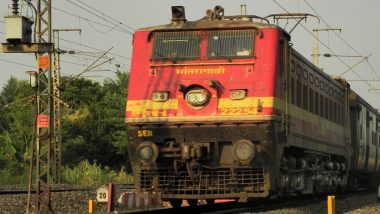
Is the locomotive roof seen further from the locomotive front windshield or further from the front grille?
the front grille

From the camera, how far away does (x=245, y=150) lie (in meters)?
13.5

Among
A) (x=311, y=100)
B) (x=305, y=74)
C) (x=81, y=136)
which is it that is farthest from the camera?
(x=81, y=136)

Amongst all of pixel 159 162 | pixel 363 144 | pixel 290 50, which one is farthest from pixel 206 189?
pixel 363 144

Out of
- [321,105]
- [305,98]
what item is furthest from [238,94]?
[321,105]

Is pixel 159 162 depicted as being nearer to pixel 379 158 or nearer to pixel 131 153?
pixel 131 153

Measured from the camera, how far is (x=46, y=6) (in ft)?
71.5

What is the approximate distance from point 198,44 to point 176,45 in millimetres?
485

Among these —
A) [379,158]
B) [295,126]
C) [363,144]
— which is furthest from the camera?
[379,158]

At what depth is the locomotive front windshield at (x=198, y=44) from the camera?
14.1 metres

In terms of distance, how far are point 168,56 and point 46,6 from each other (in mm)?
8716

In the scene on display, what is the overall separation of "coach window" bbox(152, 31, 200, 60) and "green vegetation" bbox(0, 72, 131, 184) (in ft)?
89.6

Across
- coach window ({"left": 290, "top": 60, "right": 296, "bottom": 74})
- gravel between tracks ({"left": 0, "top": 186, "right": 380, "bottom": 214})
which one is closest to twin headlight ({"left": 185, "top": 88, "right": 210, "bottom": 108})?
coach window ({"left": 290, "top": 60, "right": 296, "bottom": 74})

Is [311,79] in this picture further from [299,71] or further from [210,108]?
[210,108]

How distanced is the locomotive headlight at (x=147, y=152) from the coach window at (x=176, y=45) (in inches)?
75.8
